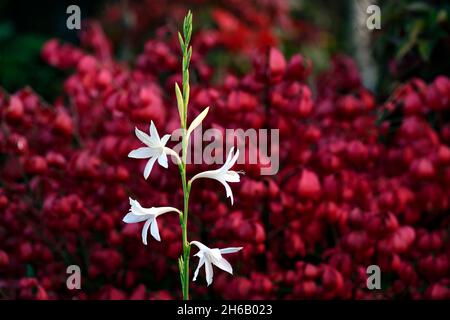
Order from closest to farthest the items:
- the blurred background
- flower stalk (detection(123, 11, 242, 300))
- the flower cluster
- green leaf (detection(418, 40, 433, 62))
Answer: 1. flower stalk (detection(123, 11, 242, 300))
2. the flower cluster
3. green leaf (detection(418, 40, 433, 62))
4. the blurred background

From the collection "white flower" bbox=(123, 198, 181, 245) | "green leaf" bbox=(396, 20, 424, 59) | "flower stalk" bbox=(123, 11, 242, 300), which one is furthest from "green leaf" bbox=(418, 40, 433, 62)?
"white flower" bbox=(123, 198, 181, 245)

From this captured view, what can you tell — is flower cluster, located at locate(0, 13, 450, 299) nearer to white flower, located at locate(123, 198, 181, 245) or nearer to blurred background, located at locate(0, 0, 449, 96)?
white flower, located at locate(123, 198, 181, 245)

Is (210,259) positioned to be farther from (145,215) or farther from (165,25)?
(165,25)

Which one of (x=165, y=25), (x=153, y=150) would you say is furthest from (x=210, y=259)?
(x=165, y=25)

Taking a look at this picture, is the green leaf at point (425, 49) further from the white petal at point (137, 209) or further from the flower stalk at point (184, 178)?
the white petal at point (137, 209)

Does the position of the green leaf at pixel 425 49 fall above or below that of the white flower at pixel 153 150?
above

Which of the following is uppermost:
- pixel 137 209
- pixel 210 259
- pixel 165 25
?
pixel 165 25

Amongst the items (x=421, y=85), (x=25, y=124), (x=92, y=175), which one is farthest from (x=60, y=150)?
(x=421, y=85)

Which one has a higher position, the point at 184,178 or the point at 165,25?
the point at 165,25

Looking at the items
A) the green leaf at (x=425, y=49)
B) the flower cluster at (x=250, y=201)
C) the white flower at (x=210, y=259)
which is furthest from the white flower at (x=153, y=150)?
the green leaf at (x=425, y=49)
